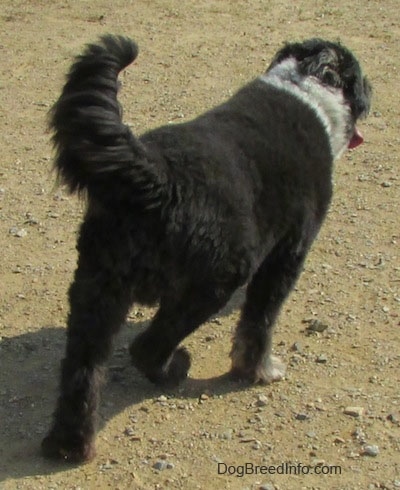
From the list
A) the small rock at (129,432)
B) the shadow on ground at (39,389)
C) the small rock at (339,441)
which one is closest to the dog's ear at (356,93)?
the shadow on ground at (39,389)

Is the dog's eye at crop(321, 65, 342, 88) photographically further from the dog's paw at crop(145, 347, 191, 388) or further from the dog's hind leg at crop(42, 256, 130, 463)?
the dog's hind leg at crop(42, 256, 130, 463)

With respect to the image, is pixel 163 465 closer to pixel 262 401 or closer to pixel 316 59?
pixel 262 401

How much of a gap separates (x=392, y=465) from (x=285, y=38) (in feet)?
18.6

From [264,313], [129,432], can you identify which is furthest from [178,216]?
[129,432]

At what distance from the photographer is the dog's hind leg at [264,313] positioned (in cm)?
467

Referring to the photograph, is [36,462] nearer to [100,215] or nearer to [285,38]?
[100,215]

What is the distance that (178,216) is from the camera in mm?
3982

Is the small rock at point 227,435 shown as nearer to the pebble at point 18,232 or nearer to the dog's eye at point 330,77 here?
A: the dog's eye at point 330,77

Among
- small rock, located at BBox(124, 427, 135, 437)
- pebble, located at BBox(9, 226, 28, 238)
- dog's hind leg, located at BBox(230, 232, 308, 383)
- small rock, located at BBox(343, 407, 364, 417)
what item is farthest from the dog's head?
small rock, located at BBox(124, 427, 135, 437)

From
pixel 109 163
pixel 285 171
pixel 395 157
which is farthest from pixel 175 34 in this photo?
pixel 109 163

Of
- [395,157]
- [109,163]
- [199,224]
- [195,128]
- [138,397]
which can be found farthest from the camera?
[395,157]

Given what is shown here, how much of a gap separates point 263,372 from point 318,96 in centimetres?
145

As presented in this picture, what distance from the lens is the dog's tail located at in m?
3.72

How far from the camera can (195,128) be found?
4309 mm
